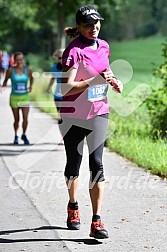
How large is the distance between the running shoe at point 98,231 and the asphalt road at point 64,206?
0.06 metres

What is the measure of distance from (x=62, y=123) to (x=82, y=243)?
120 cm

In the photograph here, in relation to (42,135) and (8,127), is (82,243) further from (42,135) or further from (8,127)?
(8,127)

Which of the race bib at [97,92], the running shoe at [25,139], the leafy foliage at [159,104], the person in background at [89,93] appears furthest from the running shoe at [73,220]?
the running shoe at [25,139]

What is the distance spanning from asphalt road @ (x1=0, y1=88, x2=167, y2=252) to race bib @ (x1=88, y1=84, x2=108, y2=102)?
1296 millimetres

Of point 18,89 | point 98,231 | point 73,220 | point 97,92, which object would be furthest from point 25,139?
point 98,231

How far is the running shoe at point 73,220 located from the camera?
7.59m

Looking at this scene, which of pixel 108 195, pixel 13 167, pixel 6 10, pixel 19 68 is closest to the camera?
pixel 108 195

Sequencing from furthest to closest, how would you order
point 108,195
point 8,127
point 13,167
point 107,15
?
point 107,15 → point 8,127 → point 13,167 → point 108,195

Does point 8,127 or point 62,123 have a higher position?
point 62,123

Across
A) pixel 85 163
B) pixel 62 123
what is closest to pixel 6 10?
pixel 85 163

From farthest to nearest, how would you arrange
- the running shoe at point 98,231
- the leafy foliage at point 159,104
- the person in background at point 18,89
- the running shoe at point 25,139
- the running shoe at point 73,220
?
the person in background at point 18,89
the running shoe at point 25,139
the leafy foliage at point 159,104
the running shoe at point 73,220
the running shoe at point 98,231

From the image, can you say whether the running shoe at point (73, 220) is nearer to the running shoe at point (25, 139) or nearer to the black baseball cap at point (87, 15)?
the black baseball cap at point (87, 15)

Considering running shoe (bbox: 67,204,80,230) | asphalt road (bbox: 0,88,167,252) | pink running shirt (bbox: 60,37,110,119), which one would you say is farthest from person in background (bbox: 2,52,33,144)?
pink running shirt (bbox: 60,37,110,119)

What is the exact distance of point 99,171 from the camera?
740 centimetres
